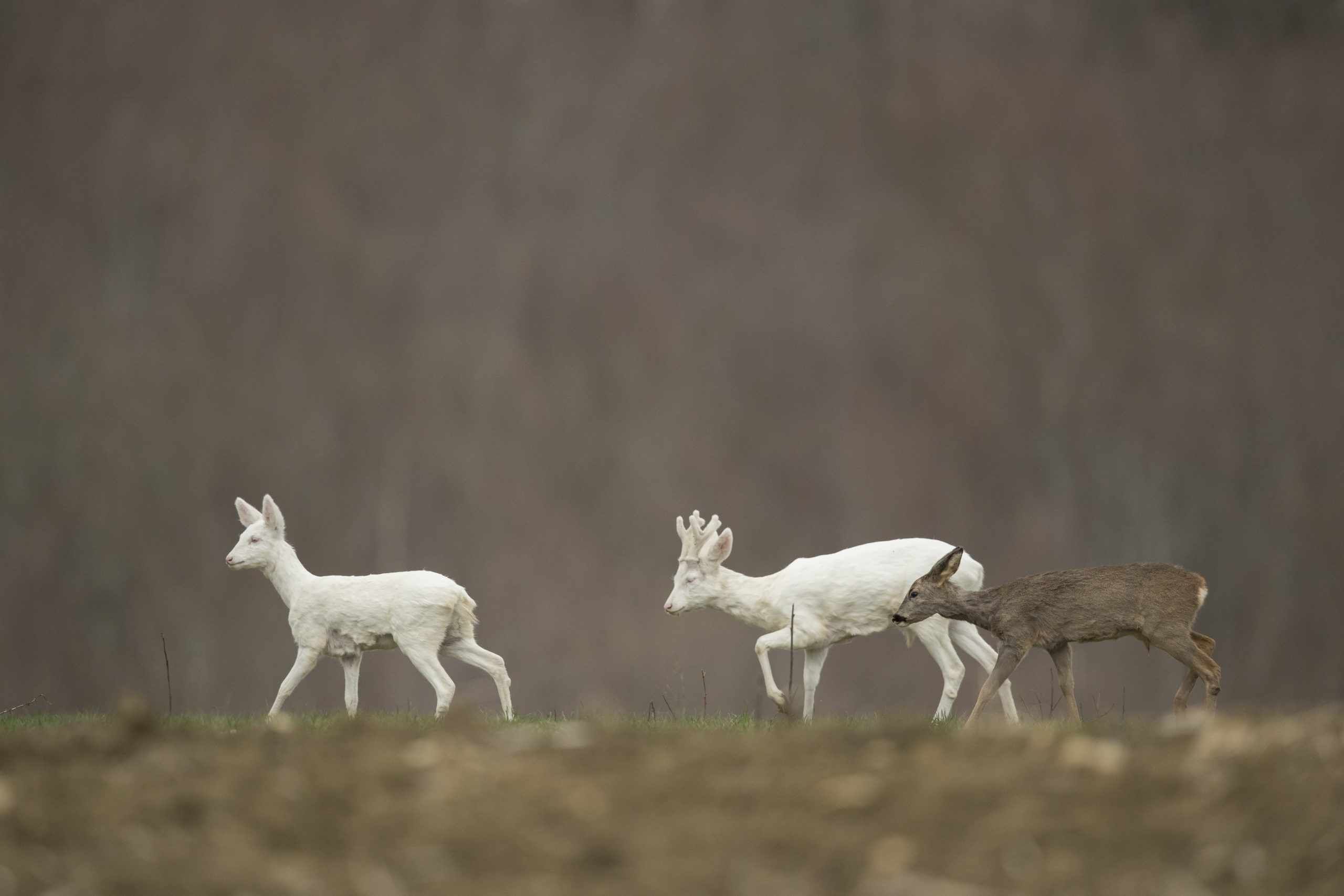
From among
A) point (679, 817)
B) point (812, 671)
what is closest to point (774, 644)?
point (812, 671)

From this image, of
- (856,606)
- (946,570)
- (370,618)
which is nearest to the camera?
(946,570)

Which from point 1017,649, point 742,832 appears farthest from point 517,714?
point 742,832

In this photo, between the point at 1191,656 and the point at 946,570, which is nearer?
the point at 1191,656

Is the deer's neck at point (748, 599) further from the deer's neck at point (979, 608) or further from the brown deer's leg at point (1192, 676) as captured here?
the brown deer's leg at point (1192, 676)

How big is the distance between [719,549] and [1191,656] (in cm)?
451

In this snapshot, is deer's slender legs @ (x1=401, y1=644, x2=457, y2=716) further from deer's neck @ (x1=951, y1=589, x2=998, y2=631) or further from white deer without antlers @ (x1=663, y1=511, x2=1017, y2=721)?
deer's neck @ (x1=951, y1=589, x2=998, y2=631)

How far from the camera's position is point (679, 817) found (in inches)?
148

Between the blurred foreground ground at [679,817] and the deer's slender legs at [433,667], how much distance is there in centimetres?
567

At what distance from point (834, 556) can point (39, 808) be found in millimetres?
7968

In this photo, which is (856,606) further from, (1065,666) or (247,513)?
(247,513)

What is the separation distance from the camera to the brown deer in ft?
29.3

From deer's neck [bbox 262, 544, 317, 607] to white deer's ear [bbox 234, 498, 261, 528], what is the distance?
44 centimetres

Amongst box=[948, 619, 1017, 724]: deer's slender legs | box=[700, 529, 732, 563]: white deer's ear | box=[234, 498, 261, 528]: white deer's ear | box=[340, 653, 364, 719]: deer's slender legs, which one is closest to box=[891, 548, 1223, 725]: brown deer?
box=[948, 619, 1017, 724]: deer's slender legs

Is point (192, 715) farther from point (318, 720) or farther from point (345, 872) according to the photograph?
point (345, 872)
